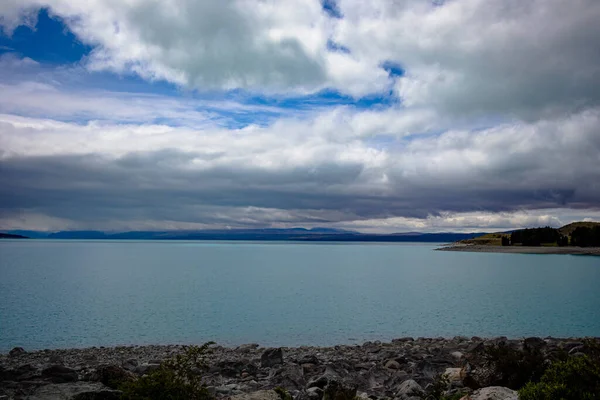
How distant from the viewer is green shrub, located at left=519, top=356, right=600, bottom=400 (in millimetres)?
10219

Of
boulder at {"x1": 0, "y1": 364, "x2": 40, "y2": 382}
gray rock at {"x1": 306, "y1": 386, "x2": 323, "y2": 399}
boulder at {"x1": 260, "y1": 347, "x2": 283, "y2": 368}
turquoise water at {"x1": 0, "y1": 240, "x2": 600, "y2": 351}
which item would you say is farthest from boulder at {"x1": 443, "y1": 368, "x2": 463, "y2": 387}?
turquoise water at {"x1": 0, "y1": 240, "x2": 600, "y2": 351}

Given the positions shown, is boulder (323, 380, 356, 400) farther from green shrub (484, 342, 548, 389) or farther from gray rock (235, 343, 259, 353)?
gray rock (235, 343, 259, 353)

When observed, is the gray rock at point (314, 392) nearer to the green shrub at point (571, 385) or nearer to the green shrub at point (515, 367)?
the green shrub at point (515, 367)

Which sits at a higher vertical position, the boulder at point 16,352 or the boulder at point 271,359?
the boulder at point 271,359

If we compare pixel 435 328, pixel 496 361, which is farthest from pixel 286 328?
pixel 496 361

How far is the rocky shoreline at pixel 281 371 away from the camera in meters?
13.5

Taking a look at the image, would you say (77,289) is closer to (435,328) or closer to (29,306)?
(29,306)

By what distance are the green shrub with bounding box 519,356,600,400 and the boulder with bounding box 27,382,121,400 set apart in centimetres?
979

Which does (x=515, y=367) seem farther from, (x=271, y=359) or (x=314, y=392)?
(x=271, y=359)

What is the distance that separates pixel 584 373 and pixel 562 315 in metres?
41.8

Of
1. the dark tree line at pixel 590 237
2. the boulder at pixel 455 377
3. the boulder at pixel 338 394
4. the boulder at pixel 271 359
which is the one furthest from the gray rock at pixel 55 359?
the dark tree line at pixel 590 237

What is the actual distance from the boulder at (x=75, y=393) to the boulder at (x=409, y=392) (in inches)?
334

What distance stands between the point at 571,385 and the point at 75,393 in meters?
11.6

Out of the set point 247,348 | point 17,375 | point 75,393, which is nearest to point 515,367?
point 75,393
